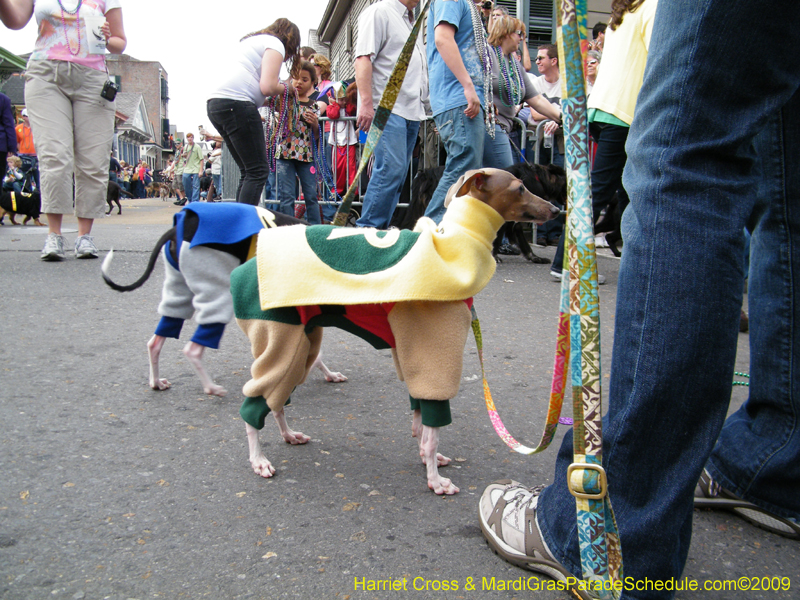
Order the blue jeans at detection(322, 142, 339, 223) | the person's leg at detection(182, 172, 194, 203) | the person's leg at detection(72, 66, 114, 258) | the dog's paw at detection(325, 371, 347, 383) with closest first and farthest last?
the dog's paw at detection(325, 371, 347, 383) → the person's leg at detection(72, 66, 114, 258) → the blue jeans at detection(322, 142, 339, 223) → the person's leg at detection(182, 172, 194, 203)

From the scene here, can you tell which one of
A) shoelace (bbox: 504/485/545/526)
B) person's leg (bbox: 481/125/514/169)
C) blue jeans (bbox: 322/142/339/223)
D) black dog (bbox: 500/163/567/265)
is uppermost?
person's leg (bbox: 481/125/514/169)

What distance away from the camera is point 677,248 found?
4.07 feet

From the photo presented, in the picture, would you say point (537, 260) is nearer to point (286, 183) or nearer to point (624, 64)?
point (624, 64)

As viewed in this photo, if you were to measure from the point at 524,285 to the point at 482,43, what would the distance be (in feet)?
6.69

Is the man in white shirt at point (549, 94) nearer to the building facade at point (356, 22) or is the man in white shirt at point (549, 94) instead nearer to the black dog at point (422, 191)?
the building facade at point (356, 22)

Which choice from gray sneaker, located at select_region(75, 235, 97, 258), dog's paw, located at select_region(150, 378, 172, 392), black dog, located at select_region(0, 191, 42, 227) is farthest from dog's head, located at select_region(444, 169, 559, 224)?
black dog, located at select_region(0, 191, 42, 227)

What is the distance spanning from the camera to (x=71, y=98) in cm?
545

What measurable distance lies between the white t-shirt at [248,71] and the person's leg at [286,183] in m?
Answer: 1.98

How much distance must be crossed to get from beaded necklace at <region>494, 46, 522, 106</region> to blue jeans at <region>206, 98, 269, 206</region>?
2.39 metres

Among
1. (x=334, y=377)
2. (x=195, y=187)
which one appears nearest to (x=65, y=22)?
(x=334, y=377)

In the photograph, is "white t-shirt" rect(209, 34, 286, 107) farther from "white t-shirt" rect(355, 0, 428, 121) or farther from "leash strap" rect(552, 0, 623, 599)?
"leash strap" rect(552, 0, 623, 599)

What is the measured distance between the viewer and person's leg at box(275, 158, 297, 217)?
686 cm

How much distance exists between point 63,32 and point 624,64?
460cm

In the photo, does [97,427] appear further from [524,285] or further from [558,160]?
[558,160]
